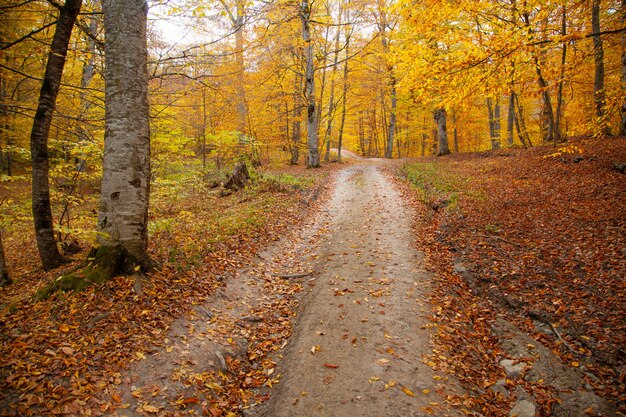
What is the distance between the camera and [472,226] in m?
8.54

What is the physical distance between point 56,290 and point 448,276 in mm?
7039

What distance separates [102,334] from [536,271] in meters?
7.49

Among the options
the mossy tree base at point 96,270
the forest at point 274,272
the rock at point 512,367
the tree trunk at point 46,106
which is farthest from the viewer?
the tree trunk at point 46,106

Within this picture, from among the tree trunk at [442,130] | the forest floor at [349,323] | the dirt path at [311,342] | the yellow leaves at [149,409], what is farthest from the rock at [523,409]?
the tree trunk at [442,130]

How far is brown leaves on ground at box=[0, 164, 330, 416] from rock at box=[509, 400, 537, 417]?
309 cm

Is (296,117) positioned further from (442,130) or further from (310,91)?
(442,130)

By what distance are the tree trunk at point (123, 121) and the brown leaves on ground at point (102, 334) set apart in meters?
0.95

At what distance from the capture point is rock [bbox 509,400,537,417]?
367cm

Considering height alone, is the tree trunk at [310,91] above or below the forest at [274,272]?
above

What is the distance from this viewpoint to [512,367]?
439cm

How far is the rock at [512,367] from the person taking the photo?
4273mm

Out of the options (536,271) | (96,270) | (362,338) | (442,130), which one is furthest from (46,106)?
(442,130)

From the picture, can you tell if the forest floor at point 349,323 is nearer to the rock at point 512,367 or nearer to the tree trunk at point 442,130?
the rock at point 512,367

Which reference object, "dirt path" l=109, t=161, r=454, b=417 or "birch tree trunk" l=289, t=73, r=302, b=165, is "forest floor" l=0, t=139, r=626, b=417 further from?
→ "birch tree trunk" l=289, t=73, r=302, b=165
